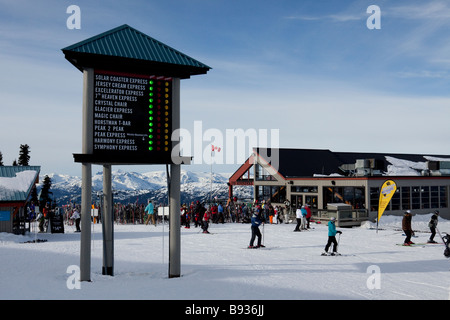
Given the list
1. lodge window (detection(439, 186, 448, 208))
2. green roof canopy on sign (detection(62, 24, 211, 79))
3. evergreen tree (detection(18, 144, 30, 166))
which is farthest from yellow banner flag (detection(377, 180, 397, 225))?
evergreen tree (detection(18, 144, 30, 166))

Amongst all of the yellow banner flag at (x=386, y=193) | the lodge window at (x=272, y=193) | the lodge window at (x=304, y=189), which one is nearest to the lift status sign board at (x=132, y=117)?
the yellow banner flag at (x=386, y=193)

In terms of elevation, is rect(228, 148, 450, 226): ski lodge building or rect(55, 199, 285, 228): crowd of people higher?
rect(228, 148, 450, 226): ski lodge building

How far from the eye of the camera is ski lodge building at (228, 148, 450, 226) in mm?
30250

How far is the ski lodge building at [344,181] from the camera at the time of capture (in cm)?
3025

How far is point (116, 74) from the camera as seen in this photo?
1126 centimetres

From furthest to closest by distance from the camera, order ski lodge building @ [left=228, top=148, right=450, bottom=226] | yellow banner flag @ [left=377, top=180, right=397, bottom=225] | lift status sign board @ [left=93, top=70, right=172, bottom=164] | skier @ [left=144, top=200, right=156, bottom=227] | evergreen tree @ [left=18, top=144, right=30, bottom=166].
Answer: evergreen tree @ [left=18, top=144, right=30, bottom=166] < ski lodge building @ [left=228, top=148, right=450, bottom=226] < skier @ [left=144, top=200, right=156, bottom=227] < yellow banner flag @ [left=377, top=180, right=397, bottom=225] < lift status sign board @ [left=93, top=70, right=172, bottom=164]

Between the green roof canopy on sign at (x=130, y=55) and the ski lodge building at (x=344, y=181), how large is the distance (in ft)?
63.7

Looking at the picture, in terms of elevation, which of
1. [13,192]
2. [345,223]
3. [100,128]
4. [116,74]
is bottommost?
[345,223]

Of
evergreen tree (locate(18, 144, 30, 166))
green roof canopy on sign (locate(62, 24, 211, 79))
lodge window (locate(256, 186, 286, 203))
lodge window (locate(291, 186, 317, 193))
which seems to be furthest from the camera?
evergreen tree (locate(18, 144, 30, 166))

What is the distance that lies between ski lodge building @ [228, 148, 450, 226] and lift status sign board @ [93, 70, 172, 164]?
63.5 feet

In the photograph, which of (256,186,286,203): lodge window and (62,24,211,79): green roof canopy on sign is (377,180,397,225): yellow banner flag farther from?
(62,24,211,79): green roof canopy on sign
